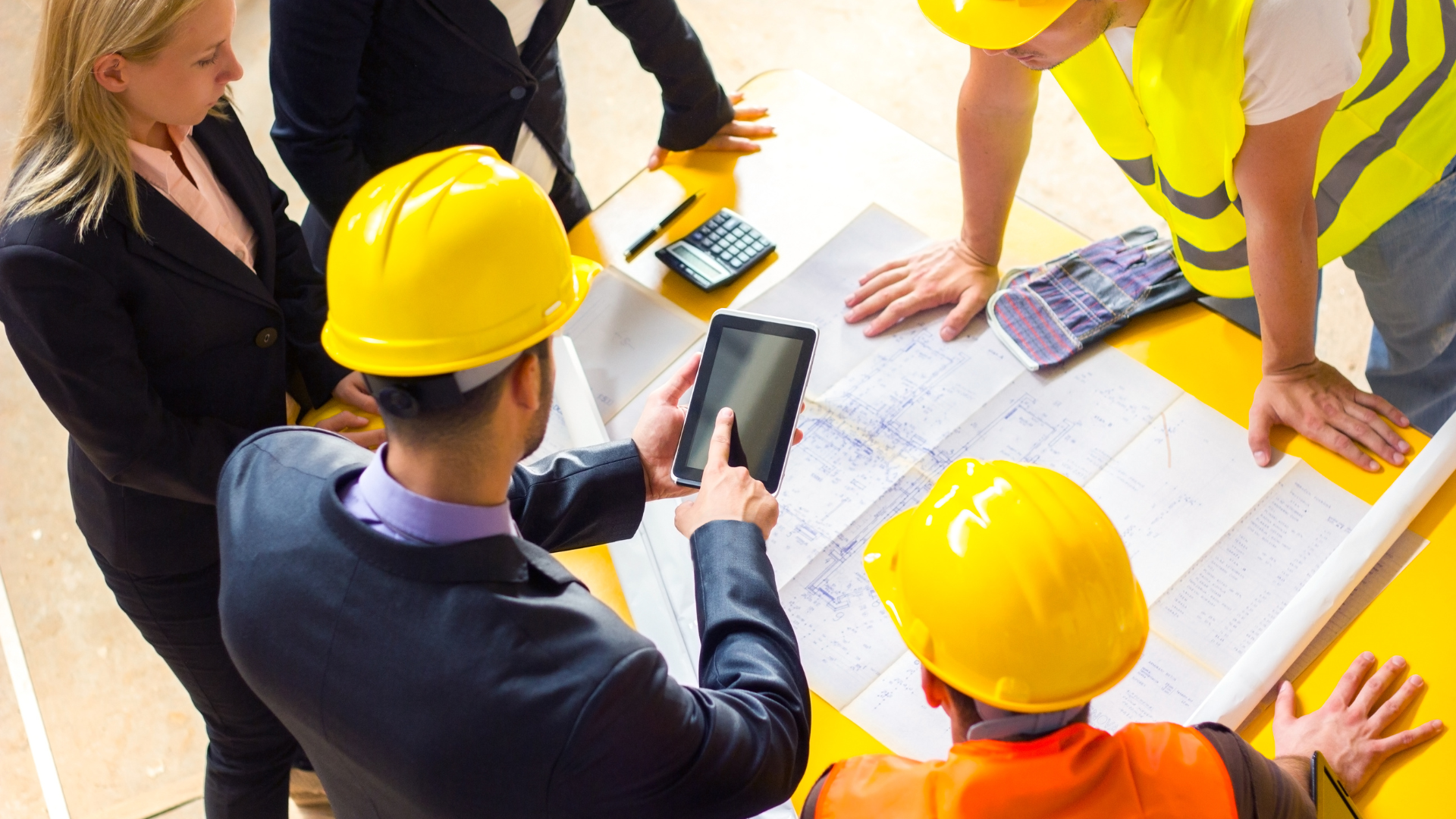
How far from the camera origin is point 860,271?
196cm

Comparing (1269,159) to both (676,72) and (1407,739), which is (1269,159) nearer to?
(1407,739)

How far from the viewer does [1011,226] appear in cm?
202

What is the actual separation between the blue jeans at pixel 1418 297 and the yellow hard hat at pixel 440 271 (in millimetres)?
1421

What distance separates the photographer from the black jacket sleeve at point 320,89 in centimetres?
175

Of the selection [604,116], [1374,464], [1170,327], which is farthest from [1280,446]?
[604,116]

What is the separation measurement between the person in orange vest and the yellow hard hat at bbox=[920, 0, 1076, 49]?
0.58 meters

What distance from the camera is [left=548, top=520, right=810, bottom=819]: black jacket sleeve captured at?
40.9 inches

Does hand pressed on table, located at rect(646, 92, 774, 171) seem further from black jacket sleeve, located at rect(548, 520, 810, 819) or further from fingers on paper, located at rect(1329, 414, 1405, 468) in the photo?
fingers on paper, located at rect(1329, 414, 1405, 468)

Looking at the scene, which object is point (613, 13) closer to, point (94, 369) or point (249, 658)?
point (94, 369)

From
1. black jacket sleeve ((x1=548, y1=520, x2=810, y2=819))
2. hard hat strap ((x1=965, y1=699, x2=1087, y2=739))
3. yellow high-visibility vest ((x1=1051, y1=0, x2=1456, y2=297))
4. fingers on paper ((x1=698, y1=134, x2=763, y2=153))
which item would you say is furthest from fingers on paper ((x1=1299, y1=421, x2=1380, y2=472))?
fingers on paper ((x1=698, y1=134, x2=763, y2=153))

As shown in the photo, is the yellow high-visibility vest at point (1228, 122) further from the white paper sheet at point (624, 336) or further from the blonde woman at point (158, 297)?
the blonde woman at point (158, 297)

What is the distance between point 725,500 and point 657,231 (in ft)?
2.51

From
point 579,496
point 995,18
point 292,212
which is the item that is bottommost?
point 292,212

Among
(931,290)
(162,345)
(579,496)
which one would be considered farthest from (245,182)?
(931,290)
